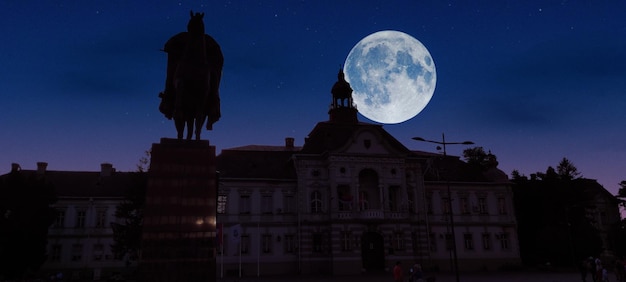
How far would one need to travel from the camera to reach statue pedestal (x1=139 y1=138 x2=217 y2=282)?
41.1ft

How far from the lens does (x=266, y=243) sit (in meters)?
45.9

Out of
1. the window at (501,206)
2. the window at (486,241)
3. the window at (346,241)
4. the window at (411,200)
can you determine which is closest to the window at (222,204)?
the window at (346,241)

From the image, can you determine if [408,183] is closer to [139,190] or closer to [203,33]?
[139,190]

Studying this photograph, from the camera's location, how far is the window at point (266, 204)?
153 feet

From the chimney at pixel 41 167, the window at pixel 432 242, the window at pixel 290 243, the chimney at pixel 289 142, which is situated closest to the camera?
the window at pixel 290 243

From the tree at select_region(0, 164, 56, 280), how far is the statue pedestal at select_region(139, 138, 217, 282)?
33.4 m

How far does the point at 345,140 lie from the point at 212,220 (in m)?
36.3

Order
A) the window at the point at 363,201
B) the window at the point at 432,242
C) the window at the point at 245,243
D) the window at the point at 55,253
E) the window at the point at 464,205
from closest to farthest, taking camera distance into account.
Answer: the window at the point at 245,243 → the window at the point at 363,201 → the window at the point at 55,253 → the window at the point at 432,242 → the window at the point at 464,205

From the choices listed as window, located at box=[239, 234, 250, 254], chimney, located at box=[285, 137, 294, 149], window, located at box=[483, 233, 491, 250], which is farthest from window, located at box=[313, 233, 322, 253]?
window, located at box=[483, 233, 491, 250]

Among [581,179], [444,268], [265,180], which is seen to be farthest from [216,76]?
[581,179]

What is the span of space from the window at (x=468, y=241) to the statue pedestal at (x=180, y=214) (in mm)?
42420

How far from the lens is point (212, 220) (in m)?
13.5

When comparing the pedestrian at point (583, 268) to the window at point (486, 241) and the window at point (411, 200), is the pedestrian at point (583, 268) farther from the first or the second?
the window at point (486, 241)

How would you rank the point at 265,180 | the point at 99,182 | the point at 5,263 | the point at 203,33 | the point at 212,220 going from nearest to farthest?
the point at 212,220 → the point at 203,33 → the point at 5,263 → the point at 265,180 → the point at 99,182
